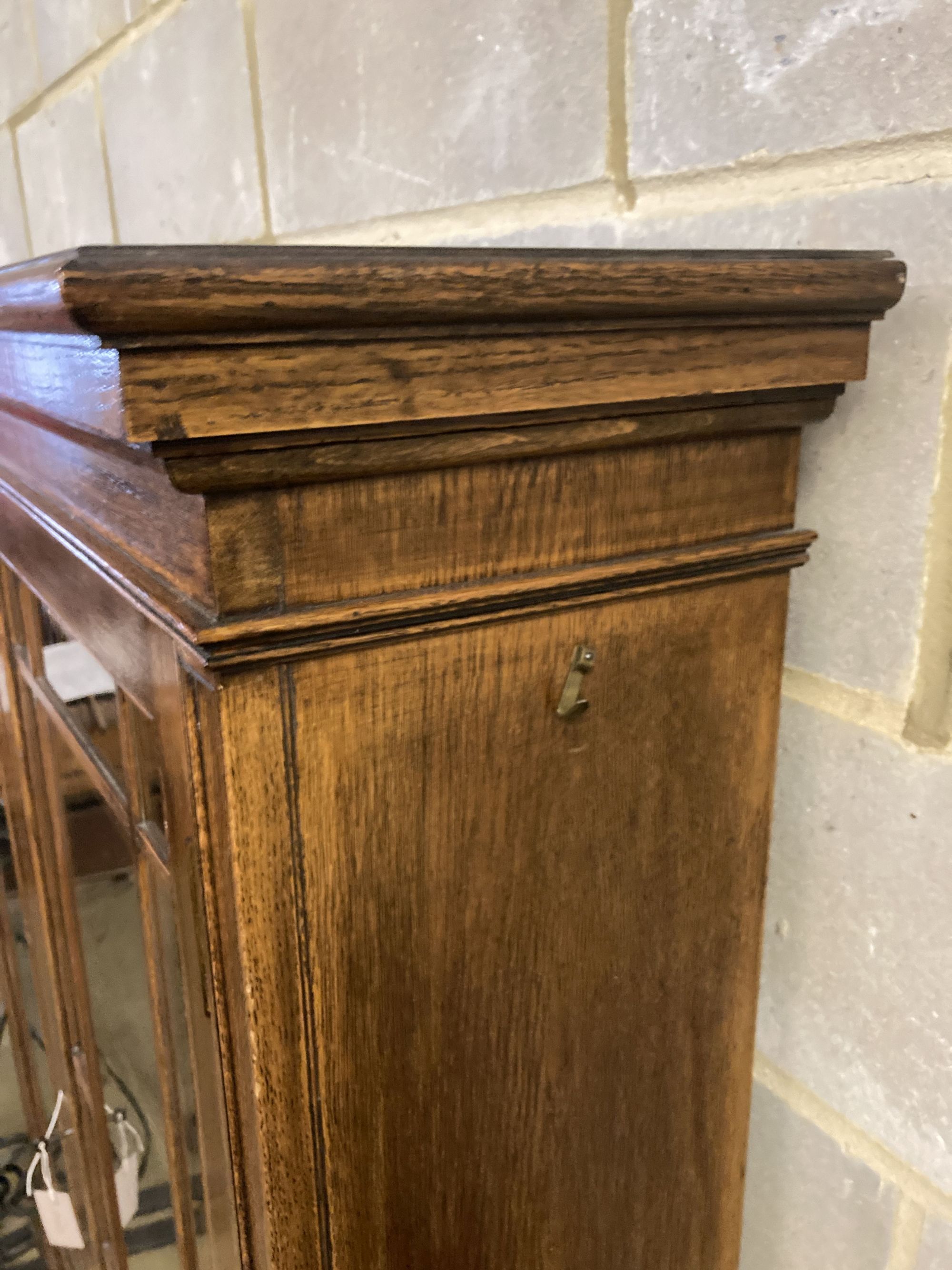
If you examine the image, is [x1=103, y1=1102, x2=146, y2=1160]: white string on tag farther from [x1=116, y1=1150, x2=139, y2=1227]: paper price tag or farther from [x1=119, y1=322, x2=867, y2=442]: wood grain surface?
[x1=119, y1=322, x2=867, y2=442]: wood grain surface

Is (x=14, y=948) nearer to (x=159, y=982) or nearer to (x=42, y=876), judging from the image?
(x=42, y=876)

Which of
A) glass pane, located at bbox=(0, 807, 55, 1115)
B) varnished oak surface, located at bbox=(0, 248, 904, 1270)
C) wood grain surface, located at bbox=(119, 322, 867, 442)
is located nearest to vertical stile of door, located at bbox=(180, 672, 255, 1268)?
varnished oak surface, located at bbox=(0, 248, 904, 1270)

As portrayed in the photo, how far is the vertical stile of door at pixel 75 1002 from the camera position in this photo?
80 centimetres

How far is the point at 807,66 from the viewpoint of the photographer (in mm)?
521

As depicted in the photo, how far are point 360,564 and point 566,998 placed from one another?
0.28 metres

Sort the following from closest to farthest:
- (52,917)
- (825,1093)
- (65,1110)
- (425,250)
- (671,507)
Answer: (425,250) < (671,507) < (825,1093) < (52,917) < (65,1110)

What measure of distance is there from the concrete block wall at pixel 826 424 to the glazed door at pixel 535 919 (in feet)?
0.13

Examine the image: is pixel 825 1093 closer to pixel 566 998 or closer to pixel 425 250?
pixel 566 998

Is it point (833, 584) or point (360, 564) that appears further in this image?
point (833, 584)

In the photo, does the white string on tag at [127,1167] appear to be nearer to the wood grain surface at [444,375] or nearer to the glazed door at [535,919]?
the glazed door at [535,919]

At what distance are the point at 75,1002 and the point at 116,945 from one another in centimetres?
21

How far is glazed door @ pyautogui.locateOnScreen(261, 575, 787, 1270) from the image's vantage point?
1.46 feet

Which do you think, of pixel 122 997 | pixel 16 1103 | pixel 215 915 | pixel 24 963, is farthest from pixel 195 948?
pixel 16 1103

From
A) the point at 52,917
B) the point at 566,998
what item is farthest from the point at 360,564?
the point at 52,917
